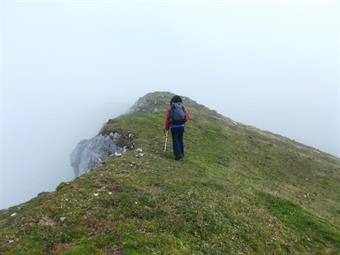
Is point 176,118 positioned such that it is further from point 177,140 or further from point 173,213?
point 173,213

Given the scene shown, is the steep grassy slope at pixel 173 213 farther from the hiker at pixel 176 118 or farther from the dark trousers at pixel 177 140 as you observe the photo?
the hiker at pixel 176 118

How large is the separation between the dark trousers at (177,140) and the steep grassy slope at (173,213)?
80cm

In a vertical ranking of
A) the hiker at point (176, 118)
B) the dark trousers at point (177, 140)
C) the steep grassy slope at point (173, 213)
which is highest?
the hiker at point (176, 118)

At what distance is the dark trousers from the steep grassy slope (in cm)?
80

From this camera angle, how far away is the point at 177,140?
34000mm

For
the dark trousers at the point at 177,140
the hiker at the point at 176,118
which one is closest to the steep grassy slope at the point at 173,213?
the dark trousers at the point at 177,140

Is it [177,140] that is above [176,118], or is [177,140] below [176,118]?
below

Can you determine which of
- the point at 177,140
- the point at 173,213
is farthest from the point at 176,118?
the point at 173,213

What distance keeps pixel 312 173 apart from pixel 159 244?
3093 cm

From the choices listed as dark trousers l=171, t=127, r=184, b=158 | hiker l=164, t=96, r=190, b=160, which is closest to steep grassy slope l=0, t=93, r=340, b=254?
dark trousers l=171, t=127, r=184, b=158

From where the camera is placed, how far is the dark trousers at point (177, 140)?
33188 mm

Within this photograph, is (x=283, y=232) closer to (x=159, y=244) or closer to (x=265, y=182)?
(x=159, y=244)

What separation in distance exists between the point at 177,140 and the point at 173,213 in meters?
11.8

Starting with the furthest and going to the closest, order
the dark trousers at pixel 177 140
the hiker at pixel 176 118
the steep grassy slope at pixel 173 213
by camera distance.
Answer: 1. the dark trousers at pixel 177 140
2. the hiker at pixel 176 118
3. the steep grassy slope at pixel 173 213
